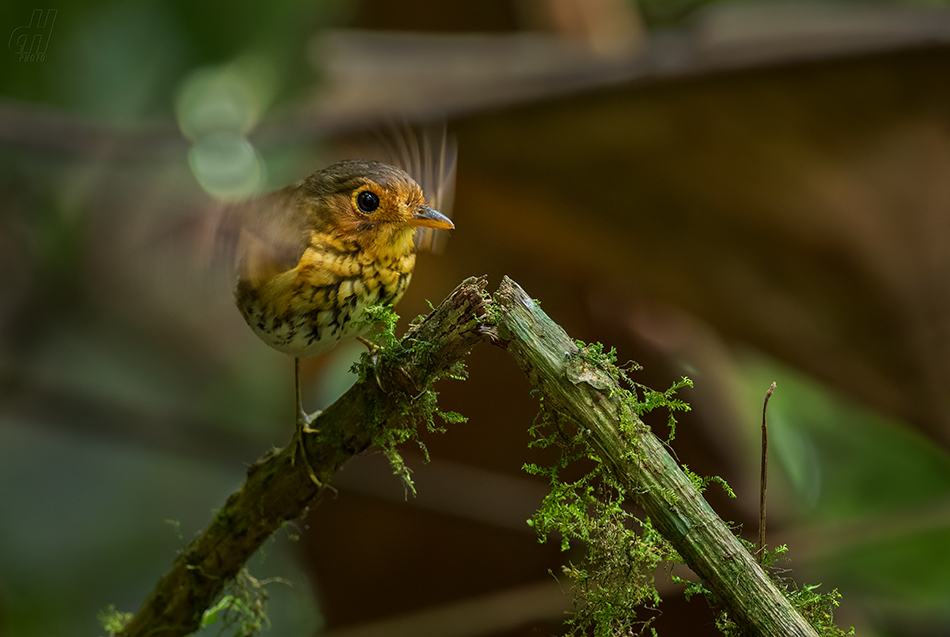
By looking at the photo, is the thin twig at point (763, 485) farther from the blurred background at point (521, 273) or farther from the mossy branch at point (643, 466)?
the blurred background at point (521, 273)

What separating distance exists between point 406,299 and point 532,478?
0.75 m

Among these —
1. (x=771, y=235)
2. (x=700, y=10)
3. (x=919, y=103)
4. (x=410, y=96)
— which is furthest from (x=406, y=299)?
(x=919, y=103)

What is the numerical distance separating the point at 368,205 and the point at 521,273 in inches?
57.0

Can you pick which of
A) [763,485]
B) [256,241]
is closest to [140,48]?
[256,241]

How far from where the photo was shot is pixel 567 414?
34.6 inches

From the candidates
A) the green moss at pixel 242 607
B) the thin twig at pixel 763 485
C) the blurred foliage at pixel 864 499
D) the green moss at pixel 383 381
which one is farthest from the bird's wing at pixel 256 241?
the blurred foliage at pixel 864 499

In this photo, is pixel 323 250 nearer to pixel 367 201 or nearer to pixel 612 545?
pixel 367 201

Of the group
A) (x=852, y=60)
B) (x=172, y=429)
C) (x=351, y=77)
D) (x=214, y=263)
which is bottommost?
(x=214, y=263)

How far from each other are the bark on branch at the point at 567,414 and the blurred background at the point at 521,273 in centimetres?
112

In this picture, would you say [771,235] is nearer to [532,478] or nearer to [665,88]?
[665,88]

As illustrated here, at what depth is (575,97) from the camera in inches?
97.9

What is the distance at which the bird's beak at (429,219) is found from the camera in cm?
122

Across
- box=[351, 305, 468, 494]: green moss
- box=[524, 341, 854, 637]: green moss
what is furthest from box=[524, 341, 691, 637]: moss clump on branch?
box=[351, 305, 468, 494]: green moss

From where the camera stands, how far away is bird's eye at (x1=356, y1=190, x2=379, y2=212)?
1.23m
